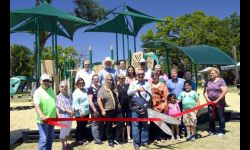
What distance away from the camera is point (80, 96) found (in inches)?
298

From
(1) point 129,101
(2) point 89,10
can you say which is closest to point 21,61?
(2) point 89,10

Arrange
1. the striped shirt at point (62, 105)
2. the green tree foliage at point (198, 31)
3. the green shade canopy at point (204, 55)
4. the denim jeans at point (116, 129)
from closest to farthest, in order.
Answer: the striped shirt at point (62, 105), the denim jeans at point (116, 129), the green shade canopy at point (204, 55), the green tree foliage at point (198, 31)

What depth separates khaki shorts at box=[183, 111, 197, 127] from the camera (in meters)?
8.23

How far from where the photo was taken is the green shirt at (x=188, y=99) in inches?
322

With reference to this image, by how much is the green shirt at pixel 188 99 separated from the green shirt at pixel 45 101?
3.50 meters

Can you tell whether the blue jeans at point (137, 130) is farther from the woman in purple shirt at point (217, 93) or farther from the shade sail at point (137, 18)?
the shade sail at point (137, 18)

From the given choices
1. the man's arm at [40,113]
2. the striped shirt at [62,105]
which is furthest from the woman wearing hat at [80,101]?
the man's arm at [40,113]

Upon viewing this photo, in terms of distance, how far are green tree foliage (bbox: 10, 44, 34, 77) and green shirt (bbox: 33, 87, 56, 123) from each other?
5007 cm

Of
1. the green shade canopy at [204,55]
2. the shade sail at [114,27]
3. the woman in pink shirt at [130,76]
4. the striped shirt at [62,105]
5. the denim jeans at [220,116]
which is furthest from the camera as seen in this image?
the shade sail at [114,27]
